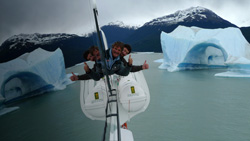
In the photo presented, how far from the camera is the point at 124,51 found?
1168 millimetres

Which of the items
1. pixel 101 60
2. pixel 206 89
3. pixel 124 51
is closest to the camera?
pixel 101 60

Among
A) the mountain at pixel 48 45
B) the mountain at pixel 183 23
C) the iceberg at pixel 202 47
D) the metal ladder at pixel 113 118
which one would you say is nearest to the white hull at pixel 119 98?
the metal ladder at pixel 113 118

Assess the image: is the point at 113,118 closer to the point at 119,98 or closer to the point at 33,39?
the point at 119,98

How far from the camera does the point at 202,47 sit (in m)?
9.87

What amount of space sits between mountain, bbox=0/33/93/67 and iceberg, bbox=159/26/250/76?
7959 mm

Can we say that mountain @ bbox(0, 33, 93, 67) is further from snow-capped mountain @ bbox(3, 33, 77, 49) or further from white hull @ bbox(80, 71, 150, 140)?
white hull @ bbox(80, 71, 150, 140)

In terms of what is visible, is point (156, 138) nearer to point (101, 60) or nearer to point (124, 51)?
point (124, 51)

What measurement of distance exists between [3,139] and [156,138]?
2.94 meters

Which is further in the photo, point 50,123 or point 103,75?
point 103,75

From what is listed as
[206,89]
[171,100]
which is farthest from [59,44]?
[206,89]

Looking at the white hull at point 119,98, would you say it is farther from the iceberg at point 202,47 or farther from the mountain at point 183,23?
the mountain at point 183,23

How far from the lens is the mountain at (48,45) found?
46cm

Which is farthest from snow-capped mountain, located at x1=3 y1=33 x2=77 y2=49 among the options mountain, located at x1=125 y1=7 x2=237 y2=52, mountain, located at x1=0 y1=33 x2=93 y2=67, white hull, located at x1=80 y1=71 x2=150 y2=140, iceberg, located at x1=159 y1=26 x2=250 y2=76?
mountain, located at x1=125 y1=7 x2=237 y2=52

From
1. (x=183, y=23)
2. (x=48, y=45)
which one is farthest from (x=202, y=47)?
(x=183, y=23)
